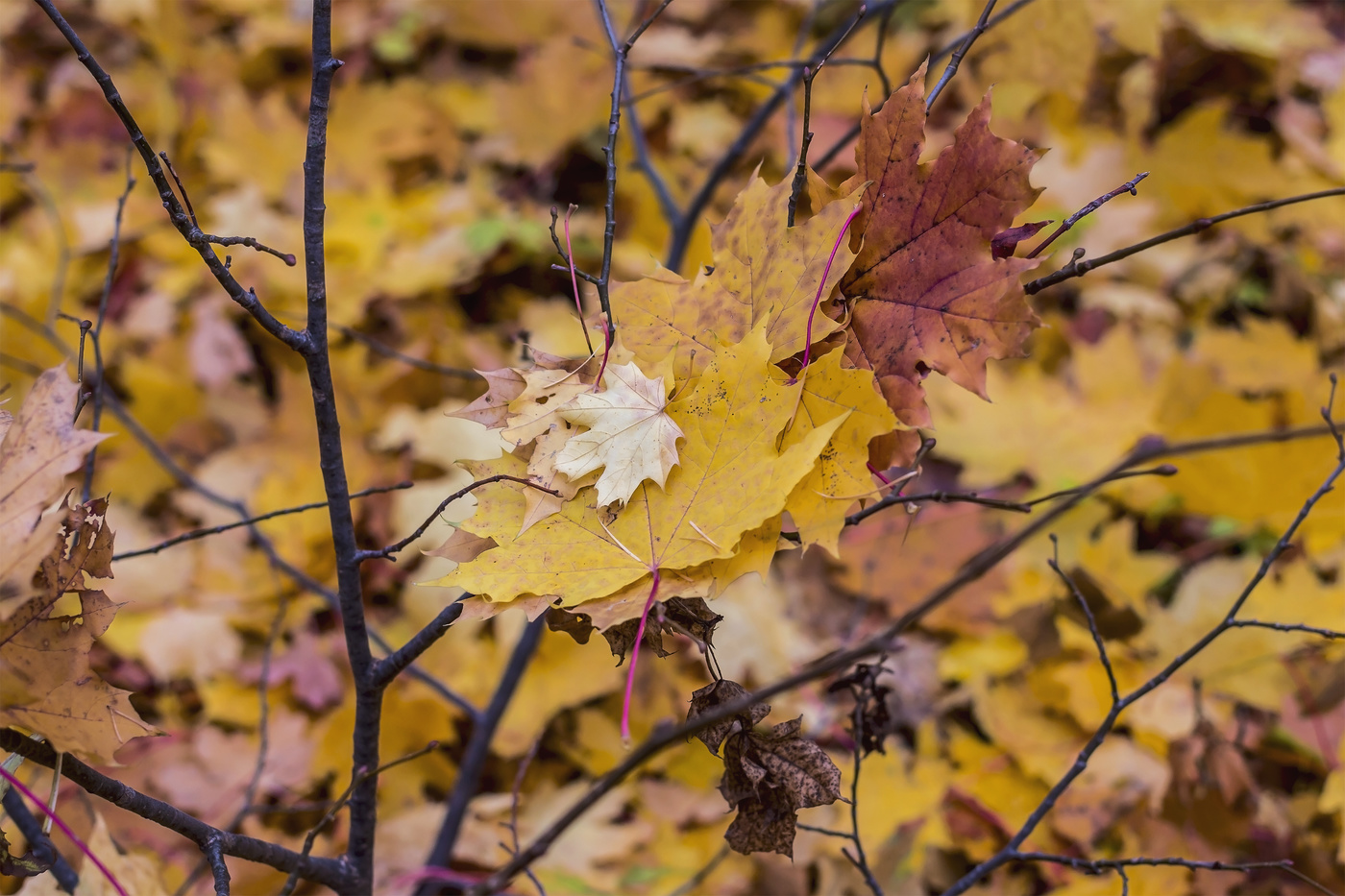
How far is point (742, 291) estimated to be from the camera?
484 mm

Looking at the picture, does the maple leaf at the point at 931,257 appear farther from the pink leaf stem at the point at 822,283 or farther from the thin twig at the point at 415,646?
the thin twig at the point at 415,646

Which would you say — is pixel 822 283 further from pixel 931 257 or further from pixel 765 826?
pixel 765 826

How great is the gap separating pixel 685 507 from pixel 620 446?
45 mm

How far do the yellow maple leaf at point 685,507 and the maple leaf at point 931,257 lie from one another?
7 cm

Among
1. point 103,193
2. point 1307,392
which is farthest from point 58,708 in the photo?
point 103,193

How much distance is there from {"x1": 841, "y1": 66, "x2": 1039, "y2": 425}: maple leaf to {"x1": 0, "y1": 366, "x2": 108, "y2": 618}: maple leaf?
37 cm

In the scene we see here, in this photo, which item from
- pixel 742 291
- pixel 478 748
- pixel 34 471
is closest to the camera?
pixel 34 471

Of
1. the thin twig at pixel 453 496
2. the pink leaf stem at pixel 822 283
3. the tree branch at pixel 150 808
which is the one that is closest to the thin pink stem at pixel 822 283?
the pink leaf stem at pixel 822 283

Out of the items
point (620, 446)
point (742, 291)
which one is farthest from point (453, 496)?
point (742, 291)

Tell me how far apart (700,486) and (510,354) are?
43.6 inches

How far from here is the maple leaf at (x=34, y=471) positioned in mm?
356

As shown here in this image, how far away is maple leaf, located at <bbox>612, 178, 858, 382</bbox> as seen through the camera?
458mm

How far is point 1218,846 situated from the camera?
2.94 feet

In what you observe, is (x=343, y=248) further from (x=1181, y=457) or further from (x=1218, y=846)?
(x=1218, y=846)
